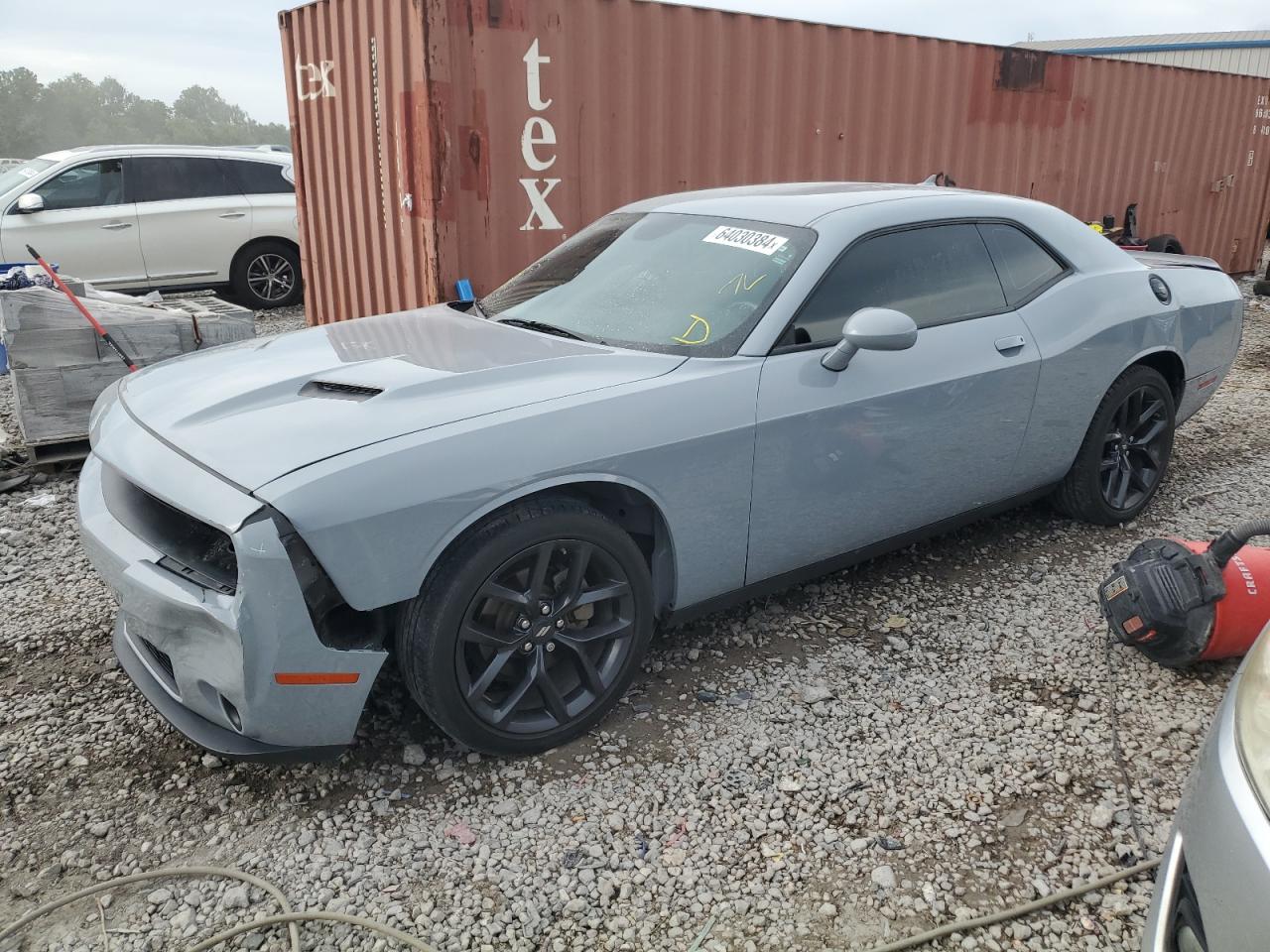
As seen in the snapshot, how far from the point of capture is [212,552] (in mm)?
2467

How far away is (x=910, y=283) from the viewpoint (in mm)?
3410

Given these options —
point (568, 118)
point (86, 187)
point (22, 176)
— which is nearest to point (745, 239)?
point (568, 118)

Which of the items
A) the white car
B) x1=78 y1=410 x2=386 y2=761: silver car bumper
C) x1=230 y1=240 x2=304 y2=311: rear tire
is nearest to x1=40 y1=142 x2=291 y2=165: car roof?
the white car

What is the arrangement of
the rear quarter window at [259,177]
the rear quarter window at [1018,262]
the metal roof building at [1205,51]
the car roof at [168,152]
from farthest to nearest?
the metal roof building at [1205,51]
the rear quarter window at [259,177]
the car roof at [168,152]
the rear quarter window at [1018,262]

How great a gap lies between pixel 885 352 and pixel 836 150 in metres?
4.70

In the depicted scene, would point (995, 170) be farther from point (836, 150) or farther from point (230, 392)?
point (230, 392)

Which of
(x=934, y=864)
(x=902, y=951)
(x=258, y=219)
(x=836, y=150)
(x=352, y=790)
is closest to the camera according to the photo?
(x=902, y=951)

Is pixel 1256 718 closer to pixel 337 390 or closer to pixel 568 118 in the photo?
pixel 337 390

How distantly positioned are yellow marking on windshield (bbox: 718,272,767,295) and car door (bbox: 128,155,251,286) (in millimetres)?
7898

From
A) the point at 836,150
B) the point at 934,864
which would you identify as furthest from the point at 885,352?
the point at 836,150

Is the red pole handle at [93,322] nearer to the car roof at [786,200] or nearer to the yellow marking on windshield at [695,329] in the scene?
the car roof at [786,200]

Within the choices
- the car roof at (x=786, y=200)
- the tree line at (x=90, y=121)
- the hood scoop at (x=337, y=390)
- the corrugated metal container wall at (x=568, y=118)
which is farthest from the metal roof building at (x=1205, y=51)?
the tree line at (x=90, y=121)

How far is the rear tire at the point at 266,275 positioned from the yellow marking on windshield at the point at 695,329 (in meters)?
7.99

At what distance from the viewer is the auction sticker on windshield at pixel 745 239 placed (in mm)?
3227
